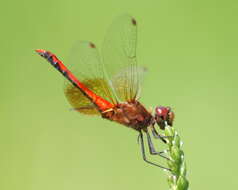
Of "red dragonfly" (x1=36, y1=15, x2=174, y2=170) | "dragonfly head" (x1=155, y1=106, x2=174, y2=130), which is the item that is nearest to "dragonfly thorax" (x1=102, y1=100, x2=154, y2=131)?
"red dragonfly" (x1=36, y1=15, x2=174, y2=170)

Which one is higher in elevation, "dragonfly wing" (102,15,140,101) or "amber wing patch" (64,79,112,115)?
"dragonfly wing" (102,15,140,101)

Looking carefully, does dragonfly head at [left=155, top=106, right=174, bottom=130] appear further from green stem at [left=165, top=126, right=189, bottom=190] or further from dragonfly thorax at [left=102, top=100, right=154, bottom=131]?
green stem at [left=165, top=126, right=189, bottom=190]

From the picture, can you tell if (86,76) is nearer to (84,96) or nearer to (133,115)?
(84,96)

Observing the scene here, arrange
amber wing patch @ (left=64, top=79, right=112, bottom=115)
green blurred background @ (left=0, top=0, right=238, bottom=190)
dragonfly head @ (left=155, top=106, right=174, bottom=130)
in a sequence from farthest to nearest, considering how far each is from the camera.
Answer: green blurred background @ (left=0, top=0, right=238, bottom=190) < amber wing patch @ (left=64, top=79, right=112, bottom=115) < dragonfly head @ (left=155, top=106, right=174, bottom=130)

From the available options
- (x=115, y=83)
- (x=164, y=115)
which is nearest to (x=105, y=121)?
(x=115, y=83)

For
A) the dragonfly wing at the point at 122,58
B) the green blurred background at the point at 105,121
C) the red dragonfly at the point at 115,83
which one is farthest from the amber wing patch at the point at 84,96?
the green blurred background at the point at 105,121

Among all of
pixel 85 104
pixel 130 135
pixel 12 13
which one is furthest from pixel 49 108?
pixel 85 104

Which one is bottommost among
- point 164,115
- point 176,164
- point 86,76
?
point 176,164

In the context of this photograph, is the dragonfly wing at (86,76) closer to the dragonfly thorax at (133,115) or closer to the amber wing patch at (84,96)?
the amber wing patch at (84,96)
